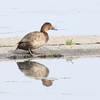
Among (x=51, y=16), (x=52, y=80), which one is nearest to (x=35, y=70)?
(x=52, y=80)

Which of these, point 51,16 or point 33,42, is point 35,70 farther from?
point 51,16

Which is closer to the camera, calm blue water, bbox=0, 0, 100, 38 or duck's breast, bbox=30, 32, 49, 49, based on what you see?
duck's breast, bbox=30, 32, 49, 49

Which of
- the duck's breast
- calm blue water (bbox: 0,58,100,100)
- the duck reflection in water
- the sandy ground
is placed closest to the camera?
calm blue water (bbox: 0,58,100,100)

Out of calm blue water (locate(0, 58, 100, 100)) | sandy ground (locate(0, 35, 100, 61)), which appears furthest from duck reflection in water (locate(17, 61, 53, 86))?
sandy ground (locate(0, 35, 100, 61))

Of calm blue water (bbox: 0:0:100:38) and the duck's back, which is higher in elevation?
the duck's back

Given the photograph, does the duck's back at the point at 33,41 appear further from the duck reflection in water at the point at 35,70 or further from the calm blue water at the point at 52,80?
the duck reflection in water at the point at 35,70

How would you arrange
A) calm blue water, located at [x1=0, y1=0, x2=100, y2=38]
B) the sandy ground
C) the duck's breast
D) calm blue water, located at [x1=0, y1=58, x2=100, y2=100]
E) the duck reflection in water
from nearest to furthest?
calm blue water, located at [x1=0, y1=58, x2=100, y2=100], the duck reflection in water, the duck's breast, the sandy ground, calm blue water, located at [x1=0, y1=0, x2=100, y2=38]

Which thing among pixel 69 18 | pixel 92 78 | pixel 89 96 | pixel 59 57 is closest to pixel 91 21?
pixel 69 18

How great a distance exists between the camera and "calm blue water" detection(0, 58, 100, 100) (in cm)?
869

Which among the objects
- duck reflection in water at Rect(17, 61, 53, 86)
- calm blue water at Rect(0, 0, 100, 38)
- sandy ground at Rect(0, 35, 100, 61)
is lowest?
calm blue water at Rect(0, 0, 100, 38)

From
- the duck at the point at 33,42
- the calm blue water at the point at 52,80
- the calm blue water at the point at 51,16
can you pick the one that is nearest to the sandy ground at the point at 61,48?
the duck at the point at 33,42

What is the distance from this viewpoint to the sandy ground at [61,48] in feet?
41.1

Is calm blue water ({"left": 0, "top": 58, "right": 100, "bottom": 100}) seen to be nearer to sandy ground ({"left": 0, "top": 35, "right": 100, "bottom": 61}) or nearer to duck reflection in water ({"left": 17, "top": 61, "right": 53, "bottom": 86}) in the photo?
duck reflection in water ({"left": 17, "top": 61, "right": 53, "bottom": 86})

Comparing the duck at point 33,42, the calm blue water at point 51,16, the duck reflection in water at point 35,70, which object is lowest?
the calm blue water at point 51,16
